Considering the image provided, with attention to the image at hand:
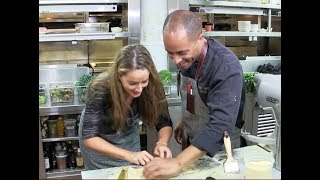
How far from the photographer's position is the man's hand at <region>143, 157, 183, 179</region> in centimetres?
143

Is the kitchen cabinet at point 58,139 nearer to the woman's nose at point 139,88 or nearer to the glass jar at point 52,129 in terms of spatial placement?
the glass jar at point 52,129

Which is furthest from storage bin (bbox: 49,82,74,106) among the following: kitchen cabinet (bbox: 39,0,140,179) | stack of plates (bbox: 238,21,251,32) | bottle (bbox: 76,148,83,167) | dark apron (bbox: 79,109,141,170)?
stack of plates (bbox: 238,21,251,32)

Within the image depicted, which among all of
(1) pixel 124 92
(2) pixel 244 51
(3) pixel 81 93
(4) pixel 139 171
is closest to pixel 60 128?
(3) pixel 81 93

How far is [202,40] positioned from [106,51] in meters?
3.26

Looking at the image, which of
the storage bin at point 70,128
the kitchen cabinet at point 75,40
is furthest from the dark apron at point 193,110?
the storage bin at point 70,128

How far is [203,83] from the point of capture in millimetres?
1718

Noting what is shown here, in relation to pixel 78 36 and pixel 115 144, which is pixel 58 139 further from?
pixel 115 144

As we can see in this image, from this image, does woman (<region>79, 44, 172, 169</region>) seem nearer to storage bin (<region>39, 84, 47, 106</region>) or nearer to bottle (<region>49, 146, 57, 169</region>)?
storage bin (<region>39, 84, 47, 106</region>)

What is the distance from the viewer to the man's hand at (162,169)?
4.71 ft

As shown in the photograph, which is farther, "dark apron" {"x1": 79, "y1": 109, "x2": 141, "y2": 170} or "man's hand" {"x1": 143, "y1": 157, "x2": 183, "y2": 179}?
"dark apron" {"x1": 79, "y1": 109, "x2": 141, "y2": 170}

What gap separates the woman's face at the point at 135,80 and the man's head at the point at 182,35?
20cm

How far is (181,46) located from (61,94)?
6.69 feet

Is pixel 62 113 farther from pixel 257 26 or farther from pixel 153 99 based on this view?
pixel 257 26
